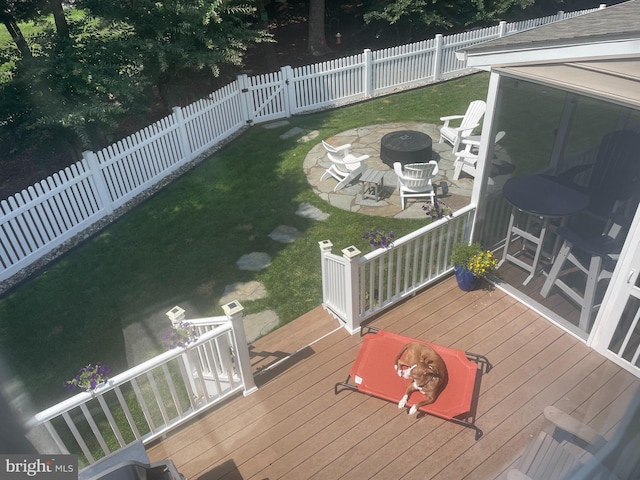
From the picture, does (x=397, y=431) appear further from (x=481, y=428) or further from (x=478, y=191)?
(x=478, y=191)

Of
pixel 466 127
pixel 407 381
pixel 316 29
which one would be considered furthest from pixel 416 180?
pixel 316 29

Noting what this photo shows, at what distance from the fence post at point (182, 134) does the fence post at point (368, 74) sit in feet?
18.8

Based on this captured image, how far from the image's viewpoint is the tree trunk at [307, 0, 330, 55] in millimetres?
16453

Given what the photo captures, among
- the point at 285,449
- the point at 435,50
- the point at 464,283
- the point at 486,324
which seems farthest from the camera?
the point at 435,50

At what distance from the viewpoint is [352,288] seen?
5402 millimetres

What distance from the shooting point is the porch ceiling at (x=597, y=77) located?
4137mm

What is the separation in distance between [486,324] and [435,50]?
36.2ft

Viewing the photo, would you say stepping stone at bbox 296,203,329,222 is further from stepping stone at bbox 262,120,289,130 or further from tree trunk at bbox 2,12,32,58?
tree trunk at bbox 2,12,32,58

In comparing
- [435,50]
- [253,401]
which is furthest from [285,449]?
[435,50]

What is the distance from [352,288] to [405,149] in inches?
199

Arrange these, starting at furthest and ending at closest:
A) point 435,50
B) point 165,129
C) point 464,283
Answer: point 435,50
point 165,129
point 464,283

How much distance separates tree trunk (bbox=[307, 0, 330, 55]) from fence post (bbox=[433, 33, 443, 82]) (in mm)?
4570

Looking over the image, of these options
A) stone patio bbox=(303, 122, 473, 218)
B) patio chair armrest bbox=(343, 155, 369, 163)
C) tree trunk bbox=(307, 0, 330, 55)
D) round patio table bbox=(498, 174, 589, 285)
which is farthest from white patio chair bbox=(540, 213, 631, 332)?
tree trunk bbox=(307, 0, 330, 55)

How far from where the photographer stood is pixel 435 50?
14352 millimetres
